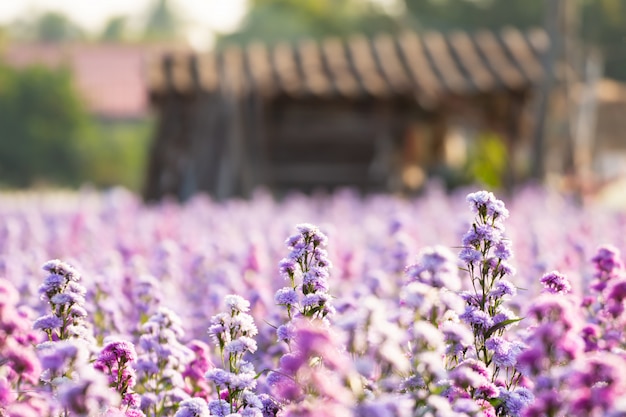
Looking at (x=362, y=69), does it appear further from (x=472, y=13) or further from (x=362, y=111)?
(x=472, y=13)

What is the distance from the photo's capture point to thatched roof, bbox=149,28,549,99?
18578 millimetres

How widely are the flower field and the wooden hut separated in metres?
11.3

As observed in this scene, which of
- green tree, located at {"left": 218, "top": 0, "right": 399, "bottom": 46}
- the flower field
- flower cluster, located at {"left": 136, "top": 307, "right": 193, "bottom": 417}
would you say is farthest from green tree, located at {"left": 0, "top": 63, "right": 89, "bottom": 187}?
flower cluster, located at {"left": 136, "top": 307, "right": 193, "bottom": 417}

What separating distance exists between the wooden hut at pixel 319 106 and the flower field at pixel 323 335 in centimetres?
1131

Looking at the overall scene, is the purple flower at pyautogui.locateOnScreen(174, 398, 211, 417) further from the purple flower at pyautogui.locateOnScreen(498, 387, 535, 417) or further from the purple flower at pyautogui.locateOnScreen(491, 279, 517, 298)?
the purple flower at pyautogui.locateOnScreen(491, 279, 517, 298)

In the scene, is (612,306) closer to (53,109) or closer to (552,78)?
(552,78)

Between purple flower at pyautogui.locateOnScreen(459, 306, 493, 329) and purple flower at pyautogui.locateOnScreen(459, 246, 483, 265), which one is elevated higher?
purple flower at pyautogui.locateOnScreen(459, 246, 483, 265)

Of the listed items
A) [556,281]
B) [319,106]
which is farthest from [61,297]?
[319,106]

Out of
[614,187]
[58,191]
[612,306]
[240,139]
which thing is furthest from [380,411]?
[58,191]

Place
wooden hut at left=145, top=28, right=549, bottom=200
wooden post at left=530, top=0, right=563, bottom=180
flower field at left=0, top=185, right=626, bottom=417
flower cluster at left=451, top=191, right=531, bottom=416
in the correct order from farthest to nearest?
wooden hut at left=145, top=28, right=549, bottom=200 → wooden post at left=530, top=0, right=563, bottom=180 → flower cluster at left=451, top=191, right=531, bottom=416 → flower field at left=0, top=185, right=626, bottom=417

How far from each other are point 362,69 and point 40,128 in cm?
1462

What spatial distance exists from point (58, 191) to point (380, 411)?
28986 millimetres

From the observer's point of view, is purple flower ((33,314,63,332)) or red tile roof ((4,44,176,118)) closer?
purple flower ((33,314,63,332))

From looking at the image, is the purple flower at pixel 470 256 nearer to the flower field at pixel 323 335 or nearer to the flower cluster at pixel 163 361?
the flower field at pixel 323 335
